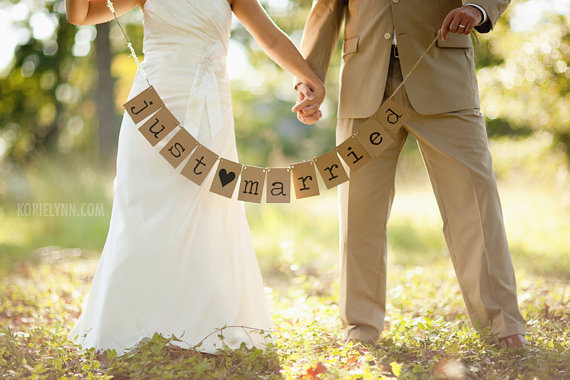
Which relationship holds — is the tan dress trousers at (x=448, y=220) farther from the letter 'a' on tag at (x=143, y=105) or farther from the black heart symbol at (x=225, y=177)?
the letter 'a' on tag at (x=143, y=105)

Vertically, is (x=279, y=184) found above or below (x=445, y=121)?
below

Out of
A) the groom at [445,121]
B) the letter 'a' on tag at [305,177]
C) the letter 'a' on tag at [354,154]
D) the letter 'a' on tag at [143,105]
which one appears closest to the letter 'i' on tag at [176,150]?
the letter 'a' on tag at [143,105]

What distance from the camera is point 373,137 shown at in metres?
2.88

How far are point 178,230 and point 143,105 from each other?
0.62 metres

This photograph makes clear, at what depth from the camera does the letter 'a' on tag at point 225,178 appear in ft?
9.02

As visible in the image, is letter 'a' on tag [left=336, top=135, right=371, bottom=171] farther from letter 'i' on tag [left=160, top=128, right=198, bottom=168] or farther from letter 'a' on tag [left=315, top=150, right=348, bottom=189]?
letter 'i' on tag [left=160, top=128, right=198, bottom=168]

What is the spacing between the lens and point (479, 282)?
278 centimetres

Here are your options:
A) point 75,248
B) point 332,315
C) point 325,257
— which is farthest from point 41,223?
point 332,315

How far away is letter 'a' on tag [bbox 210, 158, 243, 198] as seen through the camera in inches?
108

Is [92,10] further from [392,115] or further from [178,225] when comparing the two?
[392,115]

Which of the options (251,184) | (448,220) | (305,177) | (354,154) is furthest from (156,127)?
(448,220)

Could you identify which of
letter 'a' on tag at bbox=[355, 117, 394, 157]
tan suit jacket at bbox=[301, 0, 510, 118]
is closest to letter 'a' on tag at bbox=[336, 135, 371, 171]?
letter 'a' on tag at bbox=[355, 117, 394, 157]

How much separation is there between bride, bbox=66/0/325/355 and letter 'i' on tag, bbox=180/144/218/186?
0.06 m

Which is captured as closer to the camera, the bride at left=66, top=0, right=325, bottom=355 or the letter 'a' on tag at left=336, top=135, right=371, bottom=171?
the bride at left=66, top=0, right=325, bottom=355
